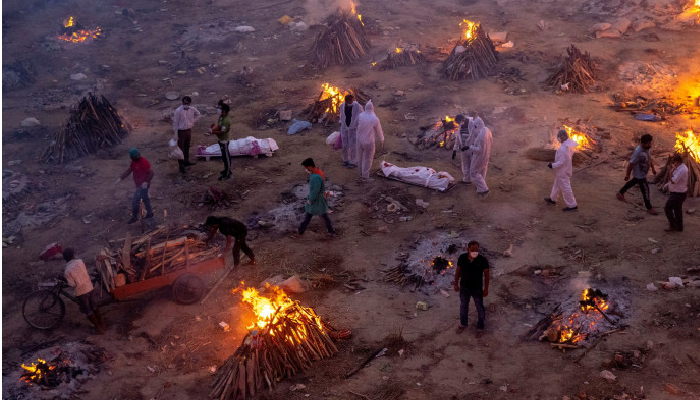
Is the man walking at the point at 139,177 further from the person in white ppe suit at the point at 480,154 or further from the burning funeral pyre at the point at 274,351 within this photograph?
Answer: the person in white ppe suit at the point at 480,154

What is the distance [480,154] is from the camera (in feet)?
39.6

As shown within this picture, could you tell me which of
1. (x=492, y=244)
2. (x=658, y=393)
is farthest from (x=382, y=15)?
(x=658, y=393)

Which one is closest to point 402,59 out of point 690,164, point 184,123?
point 184,123

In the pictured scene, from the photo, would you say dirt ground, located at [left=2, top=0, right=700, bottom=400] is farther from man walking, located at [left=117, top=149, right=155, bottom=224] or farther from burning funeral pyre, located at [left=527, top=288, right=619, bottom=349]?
man walking, located at [left=117, top=149, right=155, bottom=224]

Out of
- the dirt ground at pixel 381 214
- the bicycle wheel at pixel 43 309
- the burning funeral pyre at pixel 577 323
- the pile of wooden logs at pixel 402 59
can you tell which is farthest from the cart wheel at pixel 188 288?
the pile of wooden logs at pixel 402 59

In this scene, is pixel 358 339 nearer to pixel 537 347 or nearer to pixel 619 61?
pixel 537 347

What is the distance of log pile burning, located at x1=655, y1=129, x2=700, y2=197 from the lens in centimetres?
1149

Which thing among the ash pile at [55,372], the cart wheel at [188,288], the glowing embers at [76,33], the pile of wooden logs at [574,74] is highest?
the pile of wooden logs at [574,74]

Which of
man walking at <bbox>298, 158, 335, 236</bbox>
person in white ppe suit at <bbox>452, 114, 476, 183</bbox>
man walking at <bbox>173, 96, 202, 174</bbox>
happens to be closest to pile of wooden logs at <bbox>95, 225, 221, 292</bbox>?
man walking at <bbox>298, 158, 335, 236</bbox>

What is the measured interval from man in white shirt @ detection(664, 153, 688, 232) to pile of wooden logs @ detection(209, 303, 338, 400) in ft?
21.5

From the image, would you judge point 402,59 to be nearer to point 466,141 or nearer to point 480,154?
point 466,141

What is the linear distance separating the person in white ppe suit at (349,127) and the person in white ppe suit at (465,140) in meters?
2.40

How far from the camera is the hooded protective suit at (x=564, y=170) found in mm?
11016

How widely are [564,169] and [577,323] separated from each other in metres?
4.16
